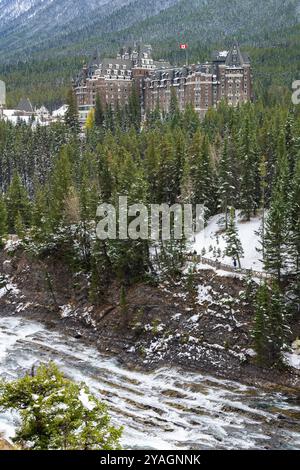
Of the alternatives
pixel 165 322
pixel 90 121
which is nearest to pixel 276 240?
pixel 165 322

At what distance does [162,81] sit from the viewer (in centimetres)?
14625

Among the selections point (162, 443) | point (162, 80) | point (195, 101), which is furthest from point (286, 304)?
point (162, 80)

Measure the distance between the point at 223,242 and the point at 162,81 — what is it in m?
92.6

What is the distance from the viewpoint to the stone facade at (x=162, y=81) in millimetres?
137250

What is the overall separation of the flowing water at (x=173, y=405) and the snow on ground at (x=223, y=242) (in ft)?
50.1

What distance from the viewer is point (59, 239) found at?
66188mm

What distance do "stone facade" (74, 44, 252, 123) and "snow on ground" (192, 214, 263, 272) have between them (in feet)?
224

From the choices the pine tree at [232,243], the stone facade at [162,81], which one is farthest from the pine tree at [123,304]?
the stone facade at [162,81]

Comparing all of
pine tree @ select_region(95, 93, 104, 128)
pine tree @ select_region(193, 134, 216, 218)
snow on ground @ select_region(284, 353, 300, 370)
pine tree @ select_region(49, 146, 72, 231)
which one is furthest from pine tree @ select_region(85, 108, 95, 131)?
snow on ground @ select_region(284, 353, 300, 370)

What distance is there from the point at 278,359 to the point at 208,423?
965 centimetres

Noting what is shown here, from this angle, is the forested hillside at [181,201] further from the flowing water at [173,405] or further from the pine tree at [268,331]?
the flowing water at [173,405]

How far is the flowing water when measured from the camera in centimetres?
3497

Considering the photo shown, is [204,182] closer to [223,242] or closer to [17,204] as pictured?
[223,242]

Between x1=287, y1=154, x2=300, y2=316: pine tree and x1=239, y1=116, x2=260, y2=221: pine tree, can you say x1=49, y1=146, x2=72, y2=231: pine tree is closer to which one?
x1=239, y1=116, x2=260, y2=221: pine tree
